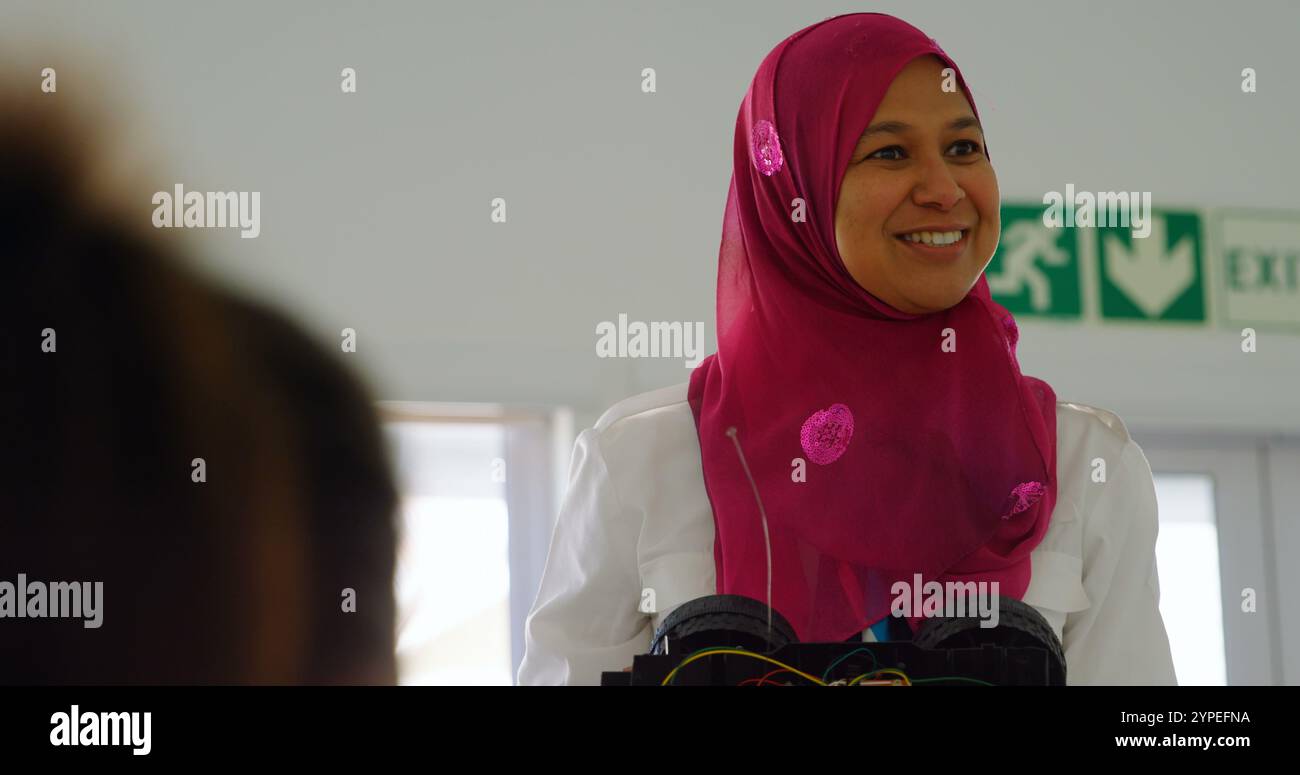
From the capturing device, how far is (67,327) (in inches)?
76.0

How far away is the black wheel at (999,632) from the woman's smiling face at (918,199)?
364 mm

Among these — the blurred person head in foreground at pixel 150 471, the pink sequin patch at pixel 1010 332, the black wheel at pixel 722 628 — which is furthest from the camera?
the blurred person head in foreground at pixel 150 471

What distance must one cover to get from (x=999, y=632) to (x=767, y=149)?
62 centimetres

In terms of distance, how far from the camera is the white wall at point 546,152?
276 centimetres

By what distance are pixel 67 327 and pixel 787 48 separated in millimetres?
1098

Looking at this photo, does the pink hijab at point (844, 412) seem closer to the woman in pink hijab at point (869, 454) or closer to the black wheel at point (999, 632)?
the woman in pink hijab at point (869, 454)

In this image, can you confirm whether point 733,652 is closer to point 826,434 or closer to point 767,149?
point 826,434

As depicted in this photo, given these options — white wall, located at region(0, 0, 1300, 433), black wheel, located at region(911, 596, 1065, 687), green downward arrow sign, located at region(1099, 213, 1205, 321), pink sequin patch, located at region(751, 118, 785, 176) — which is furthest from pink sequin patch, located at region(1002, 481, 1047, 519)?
green downward arrow sign, located at region(1099, 213, 1205, 321)

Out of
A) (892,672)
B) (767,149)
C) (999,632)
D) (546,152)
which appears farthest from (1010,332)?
(546,152)

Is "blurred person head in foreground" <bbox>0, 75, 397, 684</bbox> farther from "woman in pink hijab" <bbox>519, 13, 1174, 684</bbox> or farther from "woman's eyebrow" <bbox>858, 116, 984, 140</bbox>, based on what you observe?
"woman's eyebrow" <bbox>858, 116, 984, 140</bbox>

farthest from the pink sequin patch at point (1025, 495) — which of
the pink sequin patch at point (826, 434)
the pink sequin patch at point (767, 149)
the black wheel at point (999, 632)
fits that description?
the pink sequin patch at point (767, 149)

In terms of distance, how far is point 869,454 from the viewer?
46.5 inches

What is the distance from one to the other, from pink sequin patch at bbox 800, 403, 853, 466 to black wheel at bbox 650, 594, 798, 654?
11.5 inches
